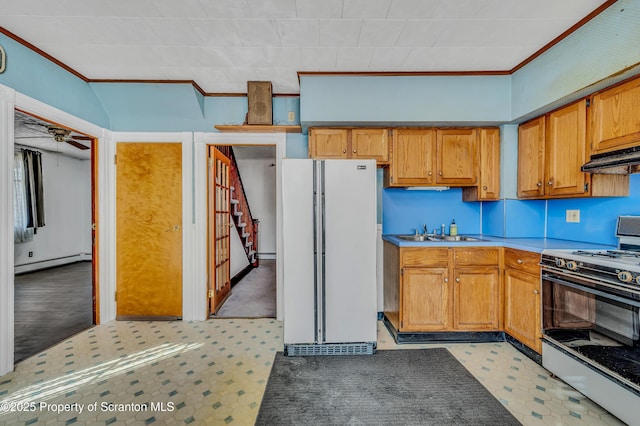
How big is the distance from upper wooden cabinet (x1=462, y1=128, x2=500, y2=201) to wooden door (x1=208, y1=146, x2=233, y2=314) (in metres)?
2.93

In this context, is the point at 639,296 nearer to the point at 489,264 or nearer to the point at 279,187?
the point at 489,264

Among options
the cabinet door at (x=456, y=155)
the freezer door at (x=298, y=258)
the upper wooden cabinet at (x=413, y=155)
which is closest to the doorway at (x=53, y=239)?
the freezer door at (x=298, y=258)

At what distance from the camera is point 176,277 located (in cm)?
296

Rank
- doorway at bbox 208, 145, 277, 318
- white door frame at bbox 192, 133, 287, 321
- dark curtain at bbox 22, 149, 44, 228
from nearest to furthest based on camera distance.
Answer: white door frame at bbox 192, 133, 287, 321
doorway at bbox 208, 145, 277, 318
dark curtain at bbox 22, 149, 44, 228

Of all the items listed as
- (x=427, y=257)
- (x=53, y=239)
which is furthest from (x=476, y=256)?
(x=53, y=239)

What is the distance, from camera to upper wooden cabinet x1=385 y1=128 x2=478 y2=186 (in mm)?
2732

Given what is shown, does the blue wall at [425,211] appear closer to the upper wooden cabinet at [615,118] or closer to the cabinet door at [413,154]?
the cabinet door at [413,154]

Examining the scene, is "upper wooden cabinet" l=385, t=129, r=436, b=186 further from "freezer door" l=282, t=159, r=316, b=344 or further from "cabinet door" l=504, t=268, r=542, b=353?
"cabinet door" l=504, t=268, r=542, b=353

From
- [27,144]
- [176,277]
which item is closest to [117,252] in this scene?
[176,277]

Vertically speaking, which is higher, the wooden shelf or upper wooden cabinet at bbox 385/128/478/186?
the wooden shelf

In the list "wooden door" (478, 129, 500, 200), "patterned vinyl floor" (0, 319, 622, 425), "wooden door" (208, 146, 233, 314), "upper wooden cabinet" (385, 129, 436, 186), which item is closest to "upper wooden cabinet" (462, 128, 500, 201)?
"wooden door" (478, 129, 500, 200)

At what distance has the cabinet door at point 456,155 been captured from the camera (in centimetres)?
273

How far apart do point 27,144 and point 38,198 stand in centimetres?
102

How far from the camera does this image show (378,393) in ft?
5.84
